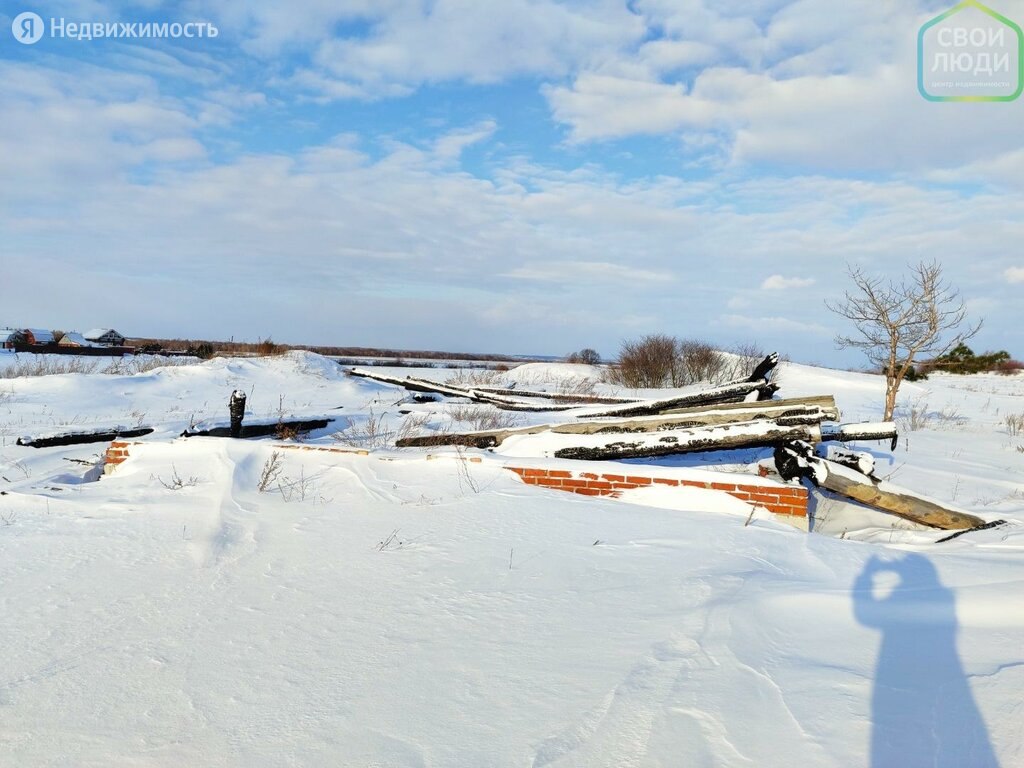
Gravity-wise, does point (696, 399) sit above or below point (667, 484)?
above

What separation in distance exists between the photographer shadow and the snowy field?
0.01 meters

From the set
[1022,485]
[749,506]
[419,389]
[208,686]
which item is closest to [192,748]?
[208,686]

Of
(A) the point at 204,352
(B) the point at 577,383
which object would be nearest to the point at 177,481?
(B) the point at 577,383

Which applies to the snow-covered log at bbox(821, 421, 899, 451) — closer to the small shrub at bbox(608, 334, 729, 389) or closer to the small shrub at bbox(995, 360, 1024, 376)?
the small shrub at bbox(608, 334, 729, 389)

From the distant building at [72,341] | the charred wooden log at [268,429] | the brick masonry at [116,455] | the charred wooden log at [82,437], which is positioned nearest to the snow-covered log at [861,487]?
the charred wooden log at [268,429]

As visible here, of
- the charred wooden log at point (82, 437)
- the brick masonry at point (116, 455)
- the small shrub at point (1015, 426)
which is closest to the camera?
the brick masonry at point (116, 455)

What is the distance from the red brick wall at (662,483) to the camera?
5008 mm

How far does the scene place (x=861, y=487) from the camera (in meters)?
5.81

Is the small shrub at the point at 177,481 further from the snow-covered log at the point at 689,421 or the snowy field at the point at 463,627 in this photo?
the snow-covered log at the point at 689,421

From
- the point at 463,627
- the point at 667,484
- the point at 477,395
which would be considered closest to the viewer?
the point at 463,627

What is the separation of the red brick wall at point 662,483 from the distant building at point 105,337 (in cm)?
4040

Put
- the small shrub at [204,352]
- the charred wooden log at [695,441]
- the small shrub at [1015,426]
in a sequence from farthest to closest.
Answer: the small shrub at [204,352] → the small shrub at [1015,426] → the charred wooden log at [695,441]

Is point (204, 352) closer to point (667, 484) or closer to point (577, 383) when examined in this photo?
point (577, 383)

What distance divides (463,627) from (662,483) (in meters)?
2.79
